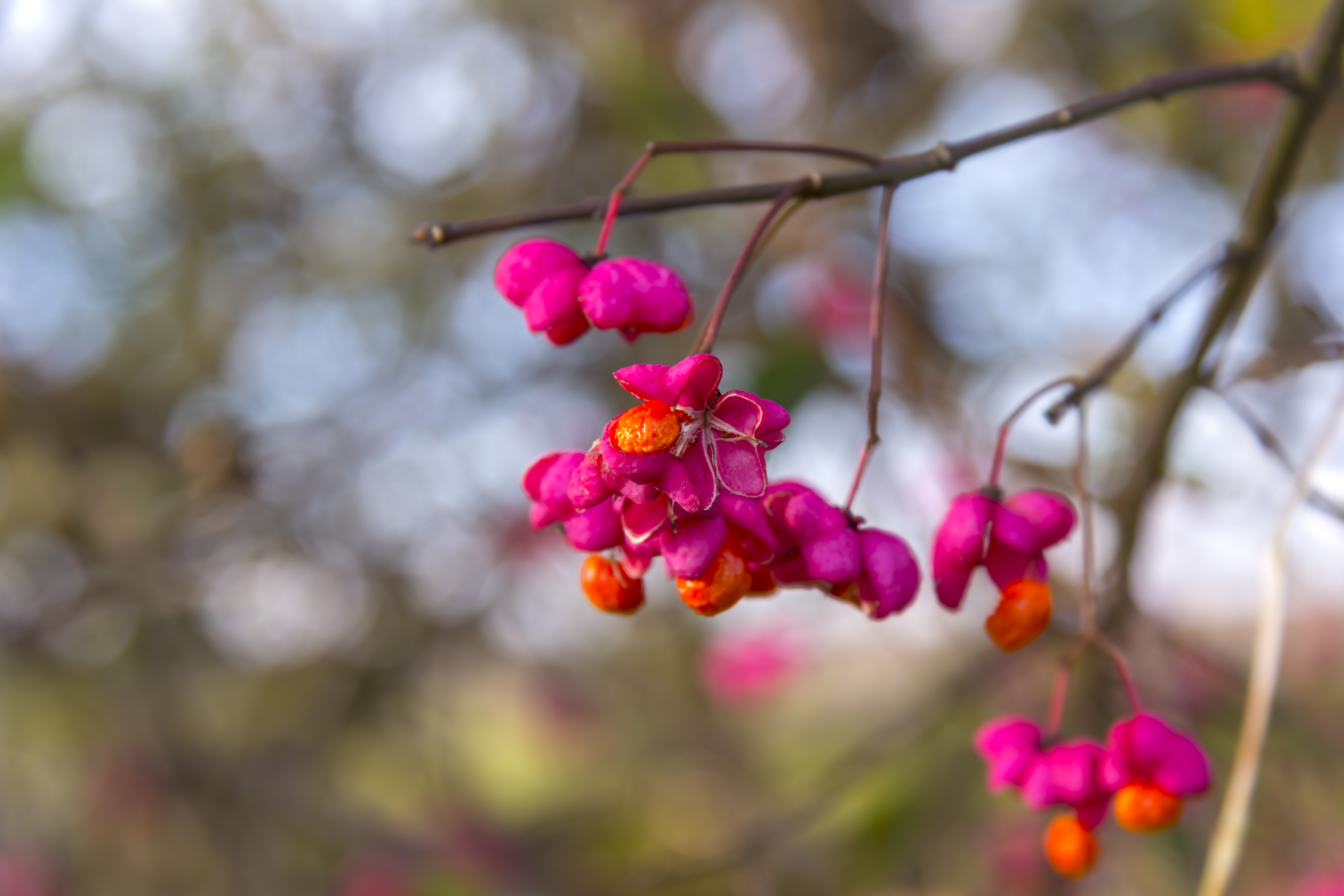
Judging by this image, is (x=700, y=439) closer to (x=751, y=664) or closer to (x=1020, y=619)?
(x=1020, y=619)

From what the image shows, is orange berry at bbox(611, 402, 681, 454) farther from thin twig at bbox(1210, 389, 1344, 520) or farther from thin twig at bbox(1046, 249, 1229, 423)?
thin twig at bbox(1210, 389, 1344, 520)

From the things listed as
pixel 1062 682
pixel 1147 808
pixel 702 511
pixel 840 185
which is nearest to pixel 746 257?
pixel 840 185

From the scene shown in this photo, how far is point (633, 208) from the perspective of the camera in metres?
0.71

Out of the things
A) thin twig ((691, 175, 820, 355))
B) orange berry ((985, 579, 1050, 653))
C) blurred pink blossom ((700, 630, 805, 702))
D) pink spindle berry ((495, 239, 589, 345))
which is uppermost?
thin twig ((691, 175, 820, 355))

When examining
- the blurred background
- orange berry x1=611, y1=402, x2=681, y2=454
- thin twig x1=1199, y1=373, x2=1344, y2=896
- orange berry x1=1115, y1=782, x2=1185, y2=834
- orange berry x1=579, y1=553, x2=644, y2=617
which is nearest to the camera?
orange berry x1=611, y1=402, x2=681, y2=454

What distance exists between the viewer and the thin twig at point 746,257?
70 cm

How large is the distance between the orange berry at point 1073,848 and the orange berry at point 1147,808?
5cm

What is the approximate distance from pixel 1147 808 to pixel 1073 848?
0.30ft

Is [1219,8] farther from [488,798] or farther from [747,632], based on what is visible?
[488,798]

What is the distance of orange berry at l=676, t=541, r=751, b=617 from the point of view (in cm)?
74

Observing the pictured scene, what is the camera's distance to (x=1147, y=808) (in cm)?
91

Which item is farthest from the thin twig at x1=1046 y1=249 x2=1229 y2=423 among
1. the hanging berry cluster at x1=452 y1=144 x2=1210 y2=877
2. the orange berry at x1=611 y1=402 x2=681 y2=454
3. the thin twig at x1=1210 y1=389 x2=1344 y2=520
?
the orange berry at x1=611 y1=402 x2=681 y2=454

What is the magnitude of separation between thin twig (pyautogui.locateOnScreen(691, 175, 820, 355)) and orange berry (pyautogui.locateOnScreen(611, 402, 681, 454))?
2.2 inches

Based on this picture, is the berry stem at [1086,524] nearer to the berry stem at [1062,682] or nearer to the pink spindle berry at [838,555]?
the berry stem at [1062,682]
